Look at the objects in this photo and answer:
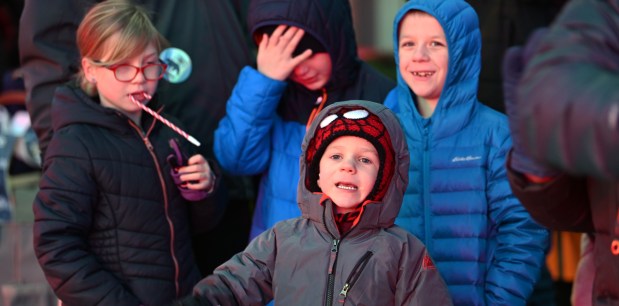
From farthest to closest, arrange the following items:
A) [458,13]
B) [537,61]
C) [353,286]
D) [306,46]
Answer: [306,46]
[458,13]
[353,286]
[537,61]

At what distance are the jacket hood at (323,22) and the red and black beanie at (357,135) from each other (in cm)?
73

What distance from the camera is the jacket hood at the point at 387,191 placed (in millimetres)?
3035

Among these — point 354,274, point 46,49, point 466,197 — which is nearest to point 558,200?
point 354,274

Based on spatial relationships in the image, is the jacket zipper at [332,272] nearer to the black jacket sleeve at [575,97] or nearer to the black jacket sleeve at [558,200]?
the black jacket sleeve at [558,200]

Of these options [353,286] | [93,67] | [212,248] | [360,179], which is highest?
[93,67]

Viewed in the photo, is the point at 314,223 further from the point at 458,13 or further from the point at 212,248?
the point at 212,248

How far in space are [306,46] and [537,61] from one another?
6.71 feet

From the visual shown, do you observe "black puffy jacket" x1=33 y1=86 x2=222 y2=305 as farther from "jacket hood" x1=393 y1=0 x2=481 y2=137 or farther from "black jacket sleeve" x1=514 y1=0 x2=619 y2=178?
"black jacket sleeve" x1=514 y1=0 x2=619 y2=178

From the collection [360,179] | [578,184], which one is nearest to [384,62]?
[360,179]

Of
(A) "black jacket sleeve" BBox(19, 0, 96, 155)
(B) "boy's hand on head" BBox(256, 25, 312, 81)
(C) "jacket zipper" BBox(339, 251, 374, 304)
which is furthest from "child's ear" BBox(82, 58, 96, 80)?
(C) "jacket zipper" BBox(339, 251, 374, 304)

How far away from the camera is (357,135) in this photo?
3.14m

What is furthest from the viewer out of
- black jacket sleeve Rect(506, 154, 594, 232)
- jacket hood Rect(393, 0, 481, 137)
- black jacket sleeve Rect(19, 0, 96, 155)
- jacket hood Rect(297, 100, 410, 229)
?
black jacket sleeve Rect(19, 0, 96, 155)

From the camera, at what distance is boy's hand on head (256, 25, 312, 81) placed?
387 cm

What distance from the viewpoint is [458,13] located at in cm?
358
